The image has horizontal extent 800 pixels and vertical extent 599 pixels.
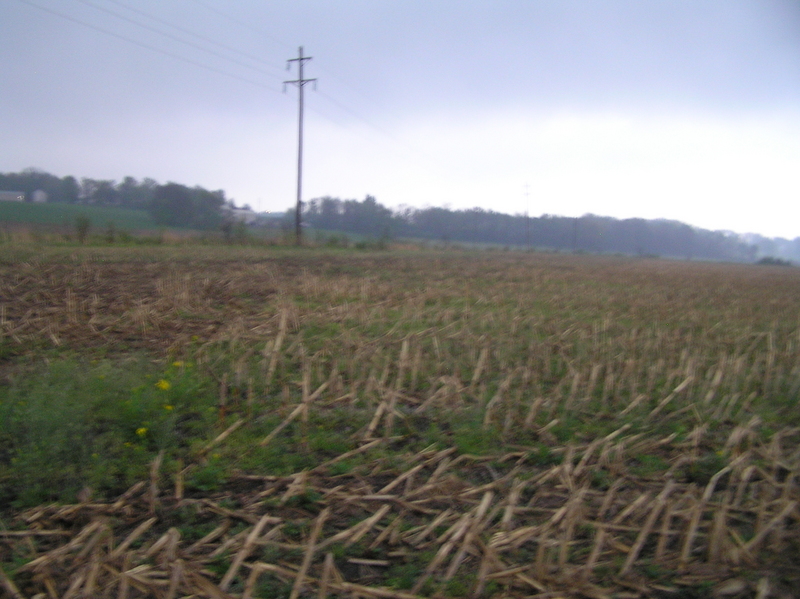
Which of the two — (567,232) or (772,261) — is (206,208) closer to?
(567,232)

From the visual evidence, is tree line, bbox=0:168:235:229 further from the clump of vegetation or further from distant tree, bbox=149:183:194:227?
the clump of vegetation

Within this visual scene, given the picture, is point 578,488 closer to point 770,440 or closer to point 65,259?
point 770,440

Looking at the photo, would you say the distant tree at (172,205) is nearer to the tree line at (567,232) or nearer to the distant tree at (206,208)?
the distant tree at (206,208)

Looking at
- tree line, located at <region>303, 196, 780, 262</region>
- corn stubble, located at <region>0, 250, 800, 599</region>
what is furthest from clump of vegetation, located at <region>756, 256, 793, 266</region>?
corn stubble, located at <region>0, 250, 800, 599</region>

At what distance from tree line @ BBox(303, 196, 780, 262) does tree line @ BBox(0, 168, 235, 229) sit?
657 inches

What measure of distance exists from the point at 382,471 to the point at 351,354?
2.82 meters

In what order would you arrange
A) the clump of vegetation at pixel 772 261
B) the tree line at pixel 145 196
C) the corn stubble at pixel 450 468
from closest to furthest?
the corn stubble at pixel 450 468 → the tree line at pixel 145 196 → the clump of vegetation at pixel 772 261

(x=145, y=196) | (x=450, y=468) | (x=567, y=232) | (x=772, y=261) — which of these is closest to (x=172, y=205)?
(x=145, y=196)

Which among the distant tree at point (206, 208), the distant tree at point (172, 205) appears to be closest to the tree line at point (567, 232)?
the distant tree at point (206, 208)

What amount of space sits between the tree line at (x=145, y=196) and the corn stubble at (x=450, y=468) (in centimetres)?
2290

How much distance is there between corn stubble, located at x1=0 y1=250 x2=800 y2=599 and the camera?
3.36 m

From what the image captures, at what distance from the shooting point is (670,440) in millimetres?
5141

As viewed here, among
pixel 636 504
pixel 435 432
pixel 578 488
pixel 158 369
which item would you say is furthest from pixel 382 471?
pixel 158 369

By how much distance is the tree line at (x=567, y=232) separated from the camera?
5856 cm
